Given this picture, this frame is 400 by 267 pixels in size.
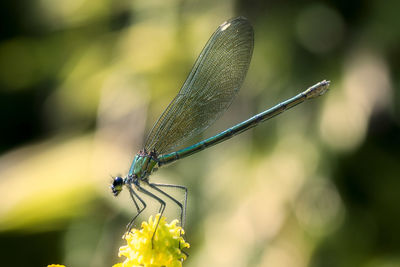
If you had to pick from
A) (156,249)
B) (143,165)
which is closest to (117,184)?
(143,165)

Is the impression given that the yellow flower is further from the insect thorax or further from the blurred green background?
the blurred green background

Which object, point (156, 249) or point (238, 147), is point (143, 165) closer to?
point (156, 249)

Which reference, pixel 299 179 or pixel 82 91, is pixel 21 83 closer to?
pixel 82 91

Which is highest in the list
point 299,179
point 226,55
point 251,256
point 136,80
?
point 136,80

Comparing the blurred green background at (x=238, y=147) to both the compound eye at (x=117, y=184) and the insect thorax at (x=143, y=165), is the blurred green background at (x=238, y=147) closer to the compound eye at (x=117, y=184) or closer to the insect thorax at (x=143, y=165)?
the insect thorax at (x=143, y=165)

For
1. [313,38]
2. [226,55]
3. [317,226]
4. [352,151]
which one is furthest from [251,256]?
[313,38]

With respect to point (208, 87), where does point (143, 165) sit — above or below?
below

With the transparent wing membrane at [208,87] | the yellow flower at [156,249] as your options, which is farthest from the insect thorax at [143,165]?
the yellow flower at [156,249]

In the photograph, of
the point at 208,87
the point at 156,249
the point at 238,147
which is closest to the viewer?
the point at 156,249

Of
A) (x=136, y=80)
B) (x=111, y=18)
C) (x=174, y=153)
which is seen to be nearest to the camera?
(x=174, y=153)
